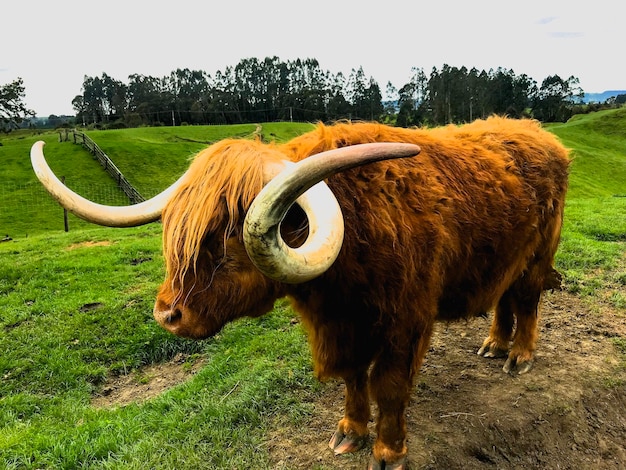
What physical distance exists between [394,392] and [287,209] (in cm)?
159

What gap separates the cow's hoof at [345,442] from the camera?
323 centimetres

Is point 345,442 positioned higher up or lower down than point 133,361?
higher up

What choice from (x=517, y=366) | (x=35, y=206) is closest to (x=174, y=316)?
(x=517, y=366)

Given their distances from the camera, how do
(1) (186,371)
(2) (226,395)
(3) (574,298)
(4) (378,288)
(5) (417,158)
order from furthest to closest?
(3) (574,298) → (1) (186,371) → (2) (226,395) → (5) (417,158) → (4) (378,288)

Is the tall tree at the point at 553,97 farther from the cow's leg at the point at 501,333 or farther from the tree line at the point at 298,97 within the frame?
the cow's leg at the point at 501,333

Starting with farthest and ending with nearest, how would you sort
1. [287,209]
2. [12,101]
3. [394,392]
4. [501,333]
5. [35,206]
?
[12,101] < [35,206] < [501,333] < [394,392] < [287,209]

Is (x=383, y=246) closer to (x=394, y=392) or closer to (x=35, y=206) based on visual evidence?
(x=394, y=392)

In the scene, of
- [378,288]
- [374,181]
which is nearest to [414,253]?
[378,288]

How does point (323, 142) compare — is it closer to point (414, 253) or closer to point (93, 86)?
point (414, 253)

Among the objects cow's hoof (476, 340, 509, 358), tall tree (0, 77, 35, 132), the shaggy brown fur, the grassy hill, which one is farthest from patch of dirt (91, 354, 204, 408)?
tall tree (0, 77, 35, 132)

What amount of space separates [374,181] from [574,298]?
4273 millimetres

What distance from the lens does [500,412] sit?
3584 millimetres

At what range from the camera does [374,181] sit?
2568 millimetres

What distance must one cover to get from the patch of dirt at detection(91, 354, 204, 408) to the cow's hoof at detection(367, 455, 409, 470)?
7.70 feet
